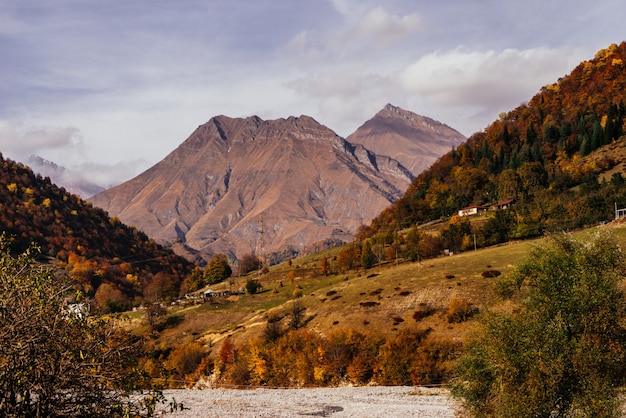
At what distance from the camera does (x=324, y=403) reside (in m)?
68.6

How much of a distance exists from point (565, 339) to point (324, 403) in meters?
41.4

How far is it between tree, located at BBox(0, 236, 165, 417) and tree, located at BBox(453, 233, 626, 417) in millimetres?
28438

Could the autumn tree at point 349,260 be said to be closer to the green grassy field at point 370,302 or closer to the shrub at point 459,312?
the green grassy field at point 370,302

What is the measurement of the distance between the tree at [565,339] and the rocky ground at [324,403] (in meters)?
19.0

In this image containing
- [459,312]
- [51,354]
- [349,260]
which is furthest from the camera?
[349,260]

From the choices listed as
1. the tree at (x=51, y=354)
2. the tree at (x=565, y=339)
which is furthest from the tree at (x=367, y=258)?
the tree at (x=51, y=354)

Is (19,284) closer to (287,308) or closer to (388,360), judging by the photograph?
(388,360)

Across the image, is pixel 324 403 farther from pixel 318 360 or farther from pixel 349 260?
pixel 349 260

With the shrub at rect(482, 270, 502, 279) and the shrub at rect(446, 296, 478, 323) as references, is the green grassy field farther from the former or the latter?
the shrub at rect(446, 296, 478, 323)

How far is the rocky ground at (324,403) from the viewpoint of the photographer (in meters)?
58.6

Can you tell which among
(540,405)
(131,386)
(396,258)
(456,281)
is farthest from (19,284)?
(396,258)

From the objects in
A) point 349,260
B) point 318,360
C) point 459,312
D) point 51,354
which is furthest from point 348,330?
point 51,354

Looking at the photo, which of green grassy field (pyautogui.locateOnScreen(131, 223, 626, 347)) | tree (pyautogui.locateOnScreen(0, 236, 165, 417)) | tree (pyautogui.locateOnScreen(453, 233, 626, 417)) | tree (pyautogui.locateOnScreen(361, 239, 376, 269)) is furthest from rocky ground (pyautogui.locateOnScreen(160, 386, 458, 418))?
tree (pyautogui.locateOnScreen(361, 239, 376, 269))

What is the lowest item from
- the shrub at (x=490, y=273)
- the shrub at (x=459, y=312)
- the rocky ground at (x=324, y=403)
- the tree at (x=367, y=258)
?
the rocky ground at (x=324, y=403)
